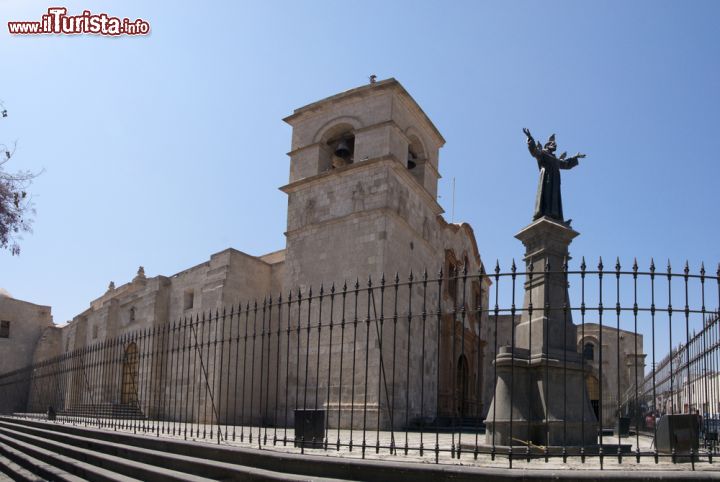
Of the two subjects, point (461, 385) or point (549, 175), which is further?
point (461, 385)

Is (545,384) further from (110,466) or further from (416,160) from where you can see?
(416,160)

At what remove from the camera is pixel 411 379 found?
57.7 feet

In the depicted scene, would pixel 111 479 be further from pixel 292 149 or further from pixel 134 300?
pixel 134 300

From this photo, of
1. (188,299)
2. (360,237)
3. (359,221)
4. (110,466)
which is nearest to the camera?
(110,466)

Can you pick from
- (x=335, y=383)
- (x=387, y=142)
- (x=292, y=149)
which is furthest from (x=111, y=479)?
(x=292, y=149)

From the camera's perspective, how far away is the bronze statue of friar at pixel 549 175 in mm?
9500

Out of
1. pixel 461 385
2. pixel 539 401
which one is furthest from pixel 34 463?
pixel 461 385

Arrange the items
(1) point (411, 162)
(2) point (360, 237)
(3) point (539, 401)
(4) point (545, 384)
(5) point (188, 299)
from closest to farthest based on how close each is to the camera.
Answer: (4) point (545, 384)
(3) point (539, 401)
(2) point (360, 237)
(1) point (411, 162)
(5) point (188, 299)

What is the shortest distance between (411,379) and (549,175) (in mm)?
9337

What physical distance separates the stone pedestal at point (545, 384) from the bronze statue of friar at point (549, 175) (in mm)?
406

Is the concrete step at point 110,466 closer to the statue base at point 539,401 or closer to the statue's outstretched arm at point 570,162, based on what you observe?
the statue base at point 539,401

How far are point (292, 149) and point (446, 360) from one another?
8279mm

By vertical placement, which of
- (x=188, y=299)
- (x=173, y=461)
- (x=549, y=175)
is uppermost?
(x=549, y=175)

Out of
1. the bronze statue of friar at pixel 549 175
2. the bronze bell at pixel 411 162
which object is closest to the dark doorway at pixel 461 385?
the bronze bell at pixel 411 162
